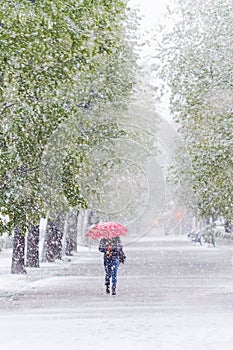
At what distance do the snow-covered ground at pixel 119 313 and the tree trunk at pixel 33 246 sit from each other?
17.0 feet

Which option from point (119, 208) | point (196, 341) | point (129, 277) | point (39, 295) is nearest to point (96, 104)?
point (129, 277)

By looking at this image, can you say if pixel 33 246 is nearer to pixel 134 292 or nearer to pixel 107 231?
pixel 134 292

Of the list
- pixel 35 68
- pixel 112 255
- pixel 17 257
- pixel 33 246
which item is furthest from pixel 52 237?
pixel 35 68

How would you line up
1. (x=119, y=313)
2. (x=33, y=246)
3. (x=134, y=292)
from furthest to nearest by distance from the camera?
(x=33, y=246)
(x=134, y=292)
(x=119, y=313)

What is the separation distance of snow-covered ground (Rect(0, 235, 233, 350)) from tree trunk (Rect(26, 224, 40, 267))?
17.0 feet

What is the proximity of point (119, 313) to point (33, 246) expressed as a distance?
1877 cm

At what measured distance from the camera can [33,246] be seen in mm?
35875

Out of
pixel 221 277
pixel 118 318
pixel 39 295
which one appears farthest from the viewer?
pixel 221 277

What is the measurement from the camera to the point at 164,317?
16484 millimetres

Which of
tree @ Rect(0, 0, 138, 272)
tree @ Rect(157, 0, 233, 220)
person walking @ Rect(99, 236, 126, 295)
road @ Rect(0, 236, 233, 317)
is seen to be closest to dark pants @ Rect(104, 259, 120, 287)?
person walking @ Rect(99, 236, 126, 295)

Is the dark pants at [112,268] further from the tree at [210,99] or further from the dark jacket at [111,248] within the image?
the tree at [210,99]

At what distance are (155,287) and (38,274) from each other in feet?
26.2

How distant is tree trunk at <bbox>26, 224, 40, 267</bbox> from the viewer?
35.3 m

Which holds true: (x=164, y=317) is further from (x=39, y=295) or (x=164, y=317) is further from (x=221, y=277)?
(x=221, y=277)
